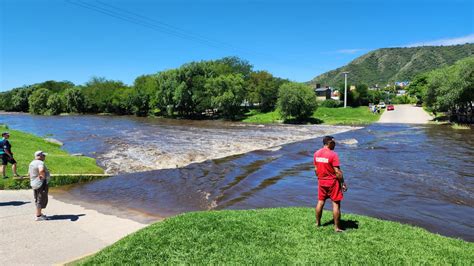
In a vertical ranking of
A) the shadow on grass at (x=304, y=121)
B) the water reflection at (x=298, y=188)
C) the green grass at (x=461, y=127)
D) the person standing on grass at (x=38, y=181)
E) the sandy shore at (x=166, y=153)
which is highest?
the person standing on grass at (x=38, y=181)

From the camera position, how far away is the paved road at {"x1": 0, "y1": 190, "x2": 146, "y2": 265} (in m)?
8.82

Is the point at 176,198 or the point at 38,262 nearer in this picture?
the point at 38,262

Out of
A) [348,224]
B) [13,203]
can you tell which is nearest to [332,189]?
[348,224]

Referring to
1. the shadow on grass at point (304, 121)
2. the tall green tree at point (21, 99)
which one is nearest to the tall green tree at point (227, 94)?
the shadow on grass at point (304, 121)

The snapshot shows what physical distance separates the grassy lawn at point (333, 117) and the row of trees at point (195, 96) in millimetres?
4462

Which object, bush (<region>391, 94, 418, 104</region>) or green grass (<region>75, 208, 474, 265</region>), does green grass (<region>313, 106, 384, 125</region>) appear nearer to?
bush (<region>391, 94, 418, 104</region>)

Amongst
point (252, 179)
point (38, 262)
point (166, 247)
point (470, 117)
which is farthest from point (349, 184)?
point (470, 117)

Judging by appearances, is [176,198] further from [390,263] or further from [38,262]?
[390,263]

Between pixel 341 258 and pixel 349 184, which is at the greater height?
pixel 341 258

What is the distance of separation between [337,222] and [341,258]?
1.58 m

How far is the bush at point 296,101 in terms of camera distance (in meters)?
75.7

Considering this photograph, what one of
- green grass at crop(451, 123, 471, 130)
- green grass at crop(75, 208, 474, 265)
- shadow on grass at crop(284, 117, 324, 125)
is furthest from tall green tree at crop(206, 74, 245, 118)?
green grass at crop(75, 208, 474, 265)

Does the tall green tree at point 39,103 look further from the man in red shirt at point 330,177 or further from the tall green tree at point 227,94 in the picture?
the man in red shirt at point 330,177

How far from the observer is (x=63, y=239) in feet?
Answer: 32.8
